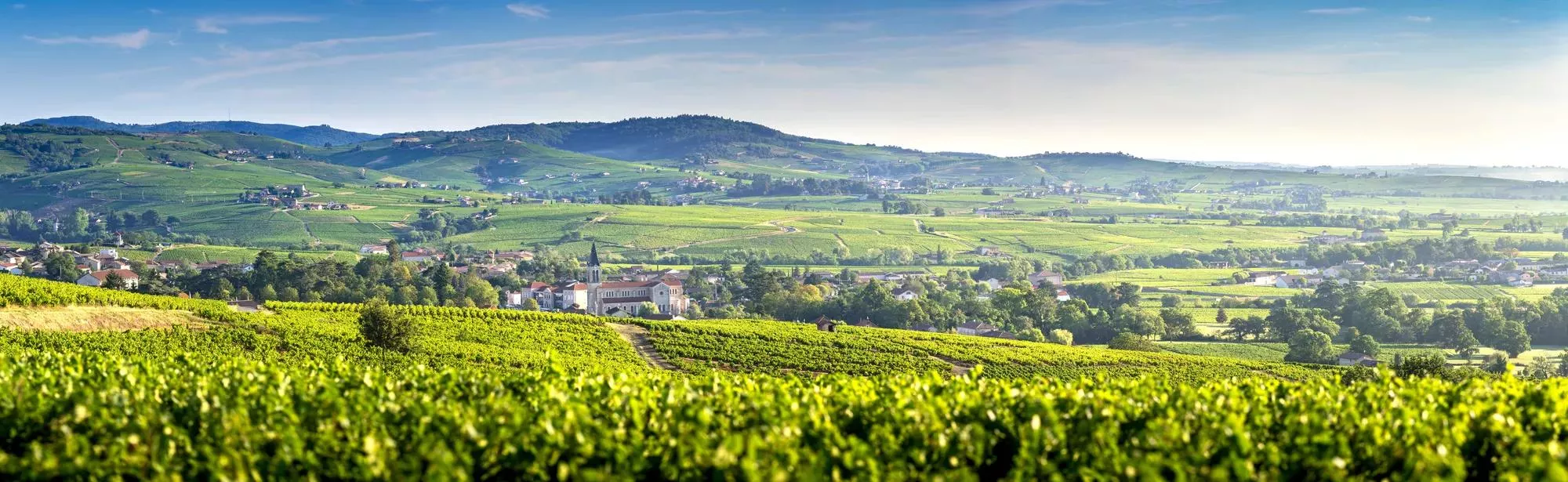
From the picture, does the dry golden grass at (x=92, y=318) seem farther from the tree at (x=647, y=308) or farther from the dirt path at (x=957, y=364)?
the tree at (x=647, y=308)

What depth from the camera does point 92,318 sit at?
107 ft

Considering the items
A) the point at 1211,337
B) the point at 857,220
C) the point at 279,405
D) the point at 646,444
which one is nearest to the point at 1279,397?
the point at 646,444

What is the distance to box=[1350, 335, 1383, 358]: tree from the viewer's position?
74938 mm

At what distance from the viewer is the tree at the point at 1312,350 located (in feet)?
228

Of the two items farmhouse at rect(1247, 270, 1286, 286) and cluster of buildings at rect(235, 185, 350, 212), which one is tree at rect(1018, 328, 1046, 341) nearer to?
farmhouse at rect(1247, 270, 1286, 286)

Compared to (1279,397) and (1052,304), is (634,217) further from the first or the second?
(1279,397)

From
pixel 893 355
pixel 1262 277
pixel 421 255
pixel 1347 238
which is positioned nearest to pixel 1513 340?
pixel 1262 277

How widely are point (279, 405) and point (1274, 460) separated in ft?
25.6

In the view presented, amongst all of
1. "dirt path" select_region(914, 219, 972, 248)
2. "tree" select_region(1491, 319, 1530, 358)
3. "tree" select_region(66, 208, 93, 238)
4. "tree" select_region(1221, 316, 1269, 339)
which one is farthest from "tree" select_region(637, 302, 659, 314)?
"tree" select_region(66, 208, 93, 238)

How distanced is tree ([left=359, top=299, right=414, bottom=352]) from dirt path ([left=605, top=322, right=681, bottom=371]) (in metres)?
Answer: 9.93

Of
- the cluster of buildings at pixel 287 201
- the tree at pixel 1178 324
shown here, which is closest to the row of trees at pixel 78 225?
the cluster of buildings at pixel 287 201

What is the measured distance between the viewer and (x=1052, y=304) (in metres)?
92.4

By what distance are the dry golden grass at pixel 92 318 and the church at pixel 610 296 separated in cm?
6114

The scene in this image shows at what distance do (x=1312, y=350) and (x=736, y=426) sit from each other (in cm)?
6887
